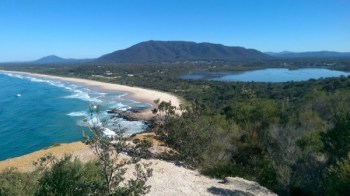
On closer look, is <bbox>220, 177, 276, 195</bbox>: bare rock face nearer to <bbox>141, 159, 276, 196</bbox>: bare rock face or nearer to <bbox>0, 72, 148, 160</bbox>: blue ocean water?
<bbox>141, 159, 276, 196</bbox>: bare rock face

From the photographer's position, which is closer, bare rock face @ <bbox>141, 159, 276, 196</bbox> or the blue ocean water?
bare rock face @ <bbox>141, 159, 276, 196</bbox>

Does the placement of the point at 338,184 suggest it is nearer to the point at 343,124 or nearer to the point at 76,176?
the point at 343,124

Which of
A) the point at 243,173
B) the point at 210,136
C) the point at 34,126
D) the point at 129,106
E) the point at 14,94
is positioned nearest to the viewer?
the point at 243,173

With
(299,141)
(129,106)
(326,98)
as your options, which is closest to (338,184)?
(299,141)

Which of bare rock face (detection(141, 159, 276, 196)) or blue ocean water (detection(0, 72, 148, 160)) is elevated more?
bare rock face (detection(141, 159, 276, 196))

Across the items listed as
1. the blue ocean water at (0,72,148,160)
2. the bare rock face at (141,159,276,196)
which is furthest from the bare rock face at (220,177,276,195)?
the blue ocean water at (0,72,148,160)

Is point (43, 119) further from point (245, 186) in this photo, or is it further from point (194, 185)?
point (245, 186)

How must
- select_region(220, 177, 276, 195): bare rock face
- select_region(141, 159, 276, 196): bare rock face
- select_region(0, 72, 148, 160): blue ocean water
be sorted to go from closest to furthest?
select_region(220, 177, 276, 195): bare rock face
select_region(141, 159, 276, 196): bare rock face
select_region(0, 72, 148, 160): blue ocean water

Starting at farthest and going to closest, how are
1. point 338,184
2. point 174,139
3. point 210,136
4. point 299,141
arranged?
1. point 174,139
2. point 210,136
3. point 299,141
4. point 338,184

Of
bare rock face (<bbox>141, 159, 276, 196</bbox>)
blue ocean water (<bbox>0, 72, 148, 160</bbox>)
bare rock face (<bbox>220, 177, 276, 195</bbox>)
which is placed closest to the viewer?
bare rock face (<bbox>220, 177, 276, 195</bbox>)
